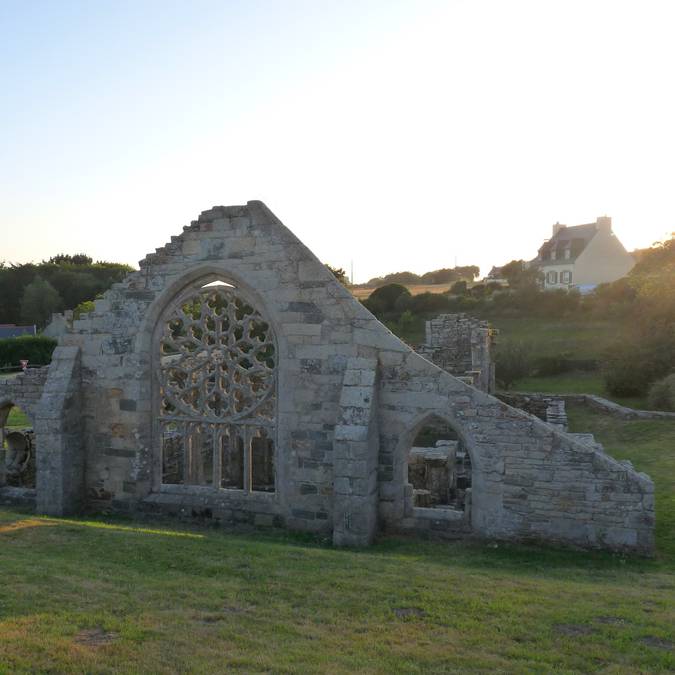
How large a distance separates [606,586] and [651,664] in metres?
2.26

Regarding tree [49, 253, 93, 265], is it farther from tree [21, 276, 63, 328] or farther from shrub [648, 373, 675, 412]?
shrub [648, 373, 675, 412]

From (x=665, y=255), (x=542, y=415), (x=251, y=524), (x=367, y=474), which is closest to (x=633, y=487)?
(x=367, y=474)

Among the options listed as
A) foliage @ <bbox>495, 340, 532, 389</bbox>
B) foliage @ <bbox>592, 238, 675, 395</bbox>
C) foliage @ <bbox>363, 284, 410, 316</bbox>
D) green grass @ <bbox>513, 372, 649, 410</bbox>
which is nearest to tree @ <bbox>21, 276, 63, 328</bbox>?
foliage @ <bbox>363, 284, 410, 316</bbox>

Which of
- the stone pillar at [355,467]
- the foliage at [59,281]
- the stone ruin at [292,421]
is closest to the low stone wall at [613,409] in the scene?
the stone ruin at [292,421]

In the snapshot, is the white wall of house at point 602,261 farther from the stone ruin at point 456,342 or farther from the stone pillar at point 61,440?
the stone pillar at point 61,440

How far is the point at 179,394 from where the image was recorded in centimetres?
1175

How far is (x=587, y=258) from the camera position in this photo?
53.9 meters

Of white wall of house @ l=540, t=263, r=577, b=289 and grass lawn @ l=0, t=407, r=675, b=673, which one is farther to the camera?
white wall of house @ l=540, t=263, r=577, b=289

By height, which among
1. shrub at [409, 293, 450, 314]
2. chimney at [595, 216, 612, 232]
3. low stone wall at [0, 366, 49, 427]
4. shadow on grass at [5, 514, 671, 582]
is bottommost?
shadow on grass at [5, 514, 671, 582]

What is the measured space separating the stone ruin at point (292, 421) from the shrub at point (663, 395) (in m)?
11.5

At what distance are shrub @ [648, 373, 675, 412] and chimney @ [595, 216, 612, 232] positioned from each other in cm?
3600

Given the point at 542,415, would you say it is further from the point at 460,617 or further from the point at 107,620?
the point at 107,620

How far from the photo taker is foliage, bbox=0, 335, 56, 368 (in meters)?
34.7

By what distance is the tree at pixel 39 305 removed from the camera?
53.6m
